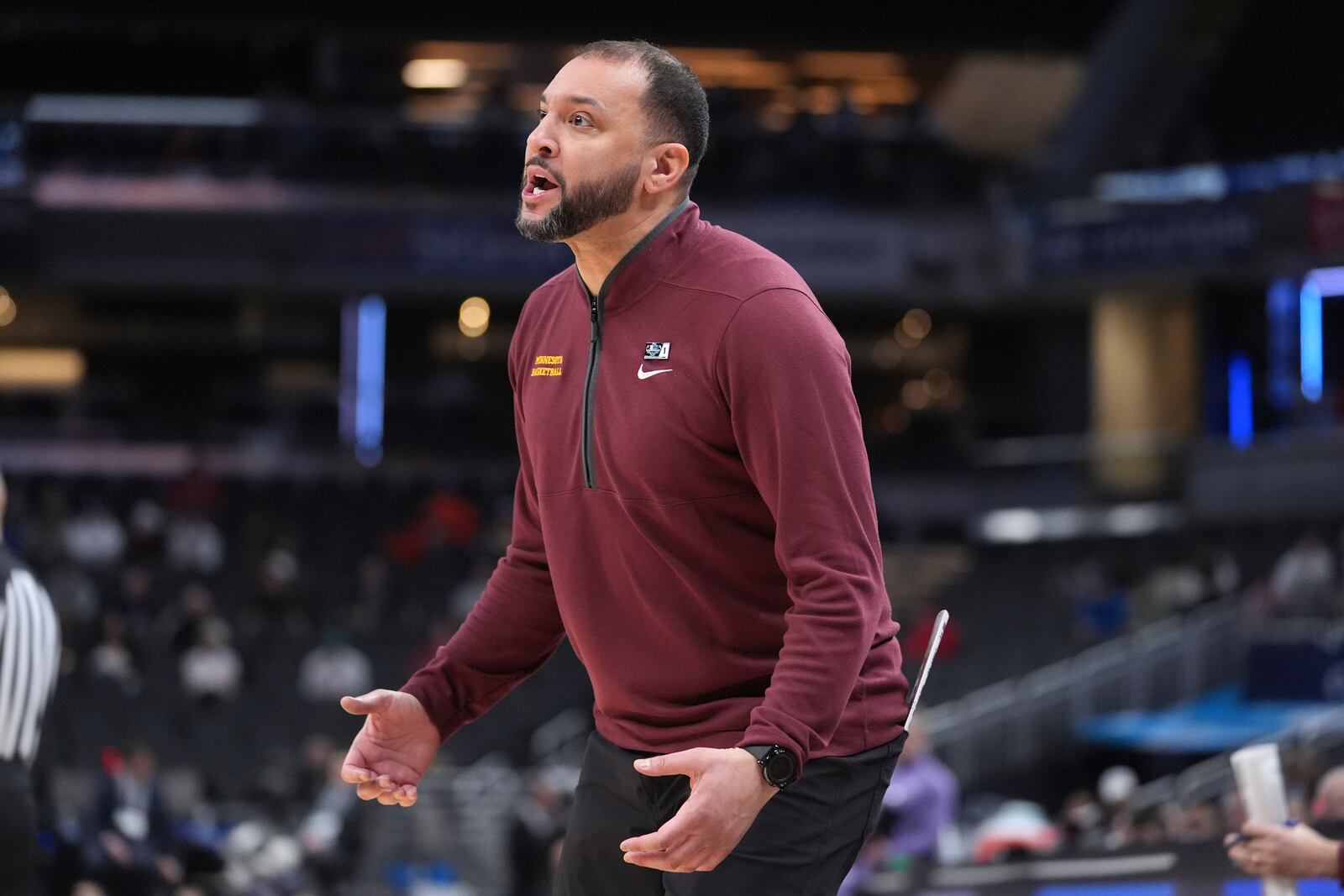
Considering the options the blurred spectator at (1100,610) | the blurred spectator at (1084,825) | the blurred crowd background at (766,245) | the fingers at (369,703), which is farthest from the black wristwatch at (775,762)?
the blurred spectator at (1100,610)

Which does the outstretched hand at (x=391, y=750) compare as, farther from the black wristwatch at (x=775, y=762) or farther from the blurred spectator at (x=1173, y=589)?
the blurred spectator at (x=1173, y=589)

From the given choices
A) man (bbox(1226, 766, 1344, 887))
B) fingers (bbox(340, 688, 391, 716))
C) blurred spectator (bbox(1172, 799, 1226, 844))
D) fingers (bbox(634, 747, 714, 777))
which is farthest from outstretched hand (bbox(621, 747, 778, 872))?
blurred spectator (bbox(1172, 799, 1226, 844))

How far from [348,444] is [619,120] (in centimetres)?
1884

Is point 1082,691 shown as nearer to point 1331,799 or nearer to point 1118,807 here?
point 1118,807

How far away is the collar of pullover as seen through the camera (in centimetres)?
260

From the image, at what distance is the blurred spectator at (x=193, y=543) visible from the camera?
1733 centimetres

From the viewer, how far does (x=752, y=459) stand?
2.39 m

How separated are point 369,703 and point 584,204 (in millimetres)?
823

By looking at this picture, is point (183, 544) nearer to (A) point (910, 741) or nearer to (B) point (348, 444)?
(B) point (348, 444)

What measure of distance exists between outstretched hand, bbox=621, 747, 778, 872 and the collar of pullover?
73 centimetres

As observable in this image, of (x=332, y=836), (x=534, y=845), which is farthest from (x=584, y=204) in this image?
(x=332, y=836)

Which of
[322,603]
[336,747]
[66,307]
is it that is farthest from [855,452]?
[66,307]

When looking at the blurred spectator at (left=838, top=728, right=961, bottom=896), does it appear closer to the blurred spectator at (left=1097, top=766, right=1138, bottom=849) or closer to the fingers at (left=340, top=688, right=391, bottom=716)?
the blurred spectator at (left=1097, top=766, right=1138, bottom=849)

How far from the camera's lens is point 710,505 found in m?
2.48
